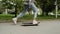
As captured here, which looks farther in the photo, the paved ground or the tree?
the tree

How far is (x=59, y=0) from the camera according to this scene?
19719 mm

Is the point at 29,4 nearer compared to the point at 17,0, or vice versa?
the point at 29,4

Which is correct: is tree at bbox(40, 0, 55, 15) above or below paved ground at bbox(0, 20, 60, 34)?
above

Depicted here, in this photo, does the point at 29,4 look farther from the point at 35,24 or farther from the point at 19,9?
the point at 19,9

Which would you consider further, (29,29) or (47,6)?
(47,6)

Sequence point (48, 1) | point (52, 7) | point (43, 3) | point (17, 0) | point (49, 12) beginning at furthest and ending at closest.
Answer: point (49, 12) < point (52, 7) < point (43, 3) < point (48, 1) < point (17, 0)

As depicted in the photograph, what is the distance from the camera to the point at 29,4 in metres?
8.80

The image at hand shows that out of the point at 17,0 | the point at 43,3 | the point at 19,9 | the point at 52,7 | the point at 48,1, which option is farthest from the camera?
the point at 52,7

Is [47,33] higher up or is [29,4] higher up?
[29,4]

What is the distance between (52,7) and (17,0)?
7.02m

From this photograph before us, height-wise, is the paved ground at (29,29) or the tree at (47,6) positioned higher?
the tree at (47,6)

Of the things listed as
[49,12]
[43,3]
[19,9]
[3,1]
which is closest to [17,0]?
[19,9]

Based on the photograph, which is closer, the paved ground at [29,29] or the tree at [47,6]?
the paved ground at [29,29]

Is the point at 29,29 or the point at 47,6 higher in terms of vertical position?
the point at 47,6
